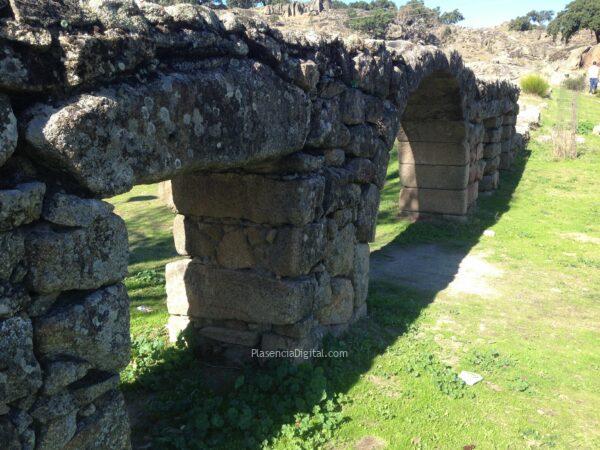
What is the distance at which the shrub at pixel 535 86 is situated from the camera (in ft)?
63.2

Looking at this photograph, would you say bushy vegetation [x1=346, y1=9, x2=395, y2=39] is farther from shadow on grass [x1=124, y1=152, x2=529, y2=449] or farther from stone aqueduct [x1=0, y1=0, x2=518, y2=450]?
shadow on grass [x1=124, y1=152, x2=529, y2=449]

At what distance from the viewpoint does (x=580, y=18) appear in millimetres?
37875

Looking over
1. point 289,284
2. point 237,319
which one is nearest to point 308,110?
point 289,284

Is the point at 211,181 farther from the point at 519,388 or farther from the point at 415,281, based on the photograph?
the point at 415,281

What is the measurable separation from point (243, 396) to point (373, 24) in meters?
50.5

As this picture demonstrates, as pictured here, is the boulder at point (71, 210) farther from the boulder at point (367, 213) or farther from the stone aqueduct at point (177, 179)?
the boulder at point (367, 213)

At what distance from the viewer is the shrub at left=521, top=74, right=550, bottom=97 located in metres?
19.2

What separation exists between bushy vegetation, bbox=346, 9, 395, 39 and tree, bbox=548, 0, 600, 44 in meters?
13.9

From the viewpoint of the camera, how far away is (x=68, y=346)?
2.17 m

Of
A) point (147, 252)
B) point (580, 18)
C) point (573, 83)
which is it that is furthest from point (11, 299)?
point (580, 18)

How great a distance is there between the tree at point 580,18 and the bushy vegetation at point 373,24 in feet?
45.5

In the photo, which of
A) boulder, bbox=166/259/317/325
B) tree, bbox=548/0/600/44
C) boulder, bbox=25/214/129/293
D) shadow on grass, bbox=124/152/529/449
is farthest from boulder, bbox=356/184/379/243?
tree, bbox=548/0/600/44

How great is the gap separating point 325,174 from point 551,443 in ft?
7.84

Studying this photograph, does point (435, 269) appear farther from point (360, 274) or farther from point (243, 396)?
point (243, 396)
